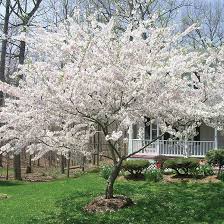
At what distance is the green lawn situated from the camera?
10962 mm

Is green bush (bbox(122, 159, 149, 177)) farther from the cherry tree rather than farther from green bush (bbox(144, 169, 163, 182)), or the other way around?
the cherry tree

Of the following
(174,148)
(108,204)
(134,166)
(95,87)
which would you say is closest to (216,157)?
(134,166)

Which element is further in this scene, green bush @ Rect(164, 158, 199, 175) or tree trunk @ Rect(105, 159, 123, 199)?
green bush @ Rect(164, 158, 199, 175)

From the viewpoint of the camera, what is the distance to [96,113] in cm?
1103

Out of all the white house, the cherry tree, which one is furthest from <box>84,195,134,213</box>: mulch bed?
the white house

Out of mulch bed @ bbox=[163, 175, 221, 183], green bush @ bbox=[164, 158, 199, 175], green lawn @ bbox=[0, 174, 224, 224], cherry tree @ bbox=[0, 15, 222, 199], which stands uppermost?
cherry tree @ bbox=[0, 15, 222, 199]

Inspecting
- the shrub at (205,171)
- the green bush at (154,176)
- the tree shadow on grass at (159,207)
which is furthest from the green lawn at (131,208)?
the shrub at (205,171)

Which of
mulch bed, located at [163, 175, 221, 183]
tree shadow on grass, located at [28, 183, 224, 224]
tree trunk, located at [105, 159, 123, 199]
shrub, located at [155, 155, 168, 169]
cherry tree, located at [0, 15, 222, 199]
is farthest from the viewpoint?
shrub, located at [155, 155, 168, 169]

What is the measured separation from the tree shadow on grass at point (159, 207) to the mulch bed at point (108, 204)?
20cm

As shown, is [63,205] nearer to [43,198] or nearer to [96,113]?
[43,198]

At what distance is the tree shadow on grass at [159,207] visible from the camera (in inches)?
427

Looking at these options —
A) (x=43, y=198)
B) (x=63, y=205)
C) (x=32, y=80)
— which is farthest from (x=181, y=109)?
(x=43, y=198)

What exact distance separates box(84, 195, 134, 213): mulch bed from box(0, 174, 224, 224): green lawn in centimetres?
23

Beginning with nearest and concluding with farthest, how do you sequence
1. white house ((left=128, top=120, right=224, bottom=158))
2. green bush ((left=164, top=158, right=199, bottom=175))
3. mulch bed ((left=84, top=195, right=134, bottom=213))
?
mulch bed ((left=84, top=195, right=134, bottom=213)) → green bush ((left=164, top=158, right=199, bottom=175)) → white house ((left=128, top=120, right=224, bottom=158))
